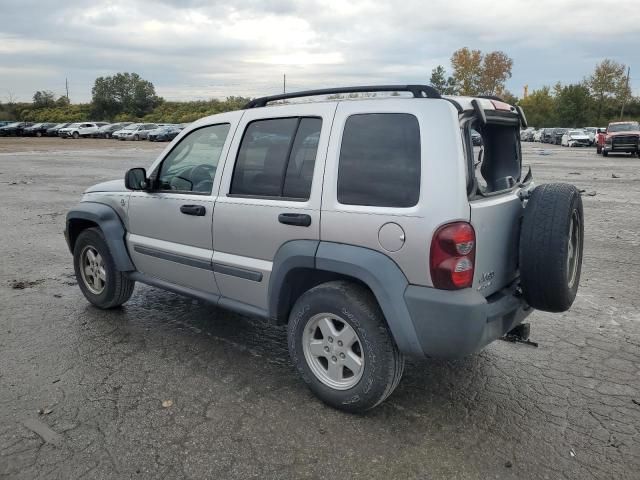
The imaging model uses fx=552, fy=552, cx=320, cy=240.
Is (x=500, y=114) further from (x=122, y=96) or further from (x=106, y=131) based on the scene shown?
(x=122, y=96)

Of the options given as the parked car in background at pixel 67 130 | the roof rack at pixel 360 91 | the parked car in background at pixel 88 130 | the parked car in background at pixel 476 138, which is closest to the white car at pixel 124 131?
the parked car in background at pixel 88 130

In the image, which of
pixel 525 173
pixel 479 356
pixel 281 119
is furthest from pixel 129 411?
pixel 525 173

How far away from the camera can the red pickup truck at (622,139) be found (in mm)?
29469

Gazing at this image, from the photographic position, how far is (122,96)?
297ft

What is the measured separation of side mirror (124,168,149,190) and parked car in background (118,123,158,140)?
48.6 m

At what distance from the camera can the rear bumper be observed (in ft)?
9.50

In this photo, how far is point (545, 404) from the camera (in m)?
3.46

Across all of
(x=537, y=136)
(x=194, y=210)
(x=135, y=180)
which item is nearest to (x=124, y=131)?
(x=537, y=136)

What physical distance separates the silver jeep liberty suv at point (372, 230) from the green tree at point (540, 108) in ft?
285

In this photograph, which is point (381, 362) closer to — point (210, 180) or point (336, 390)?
point (336, 390)

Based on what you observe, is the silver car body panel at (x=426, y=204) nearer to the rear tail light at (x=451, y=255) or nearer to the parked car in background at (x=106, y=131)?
the rear tail light at (x=451, y=255)

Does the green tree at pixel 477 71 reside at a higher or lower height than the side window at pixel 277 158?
higher

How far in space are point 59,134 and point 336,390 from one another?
62234mm

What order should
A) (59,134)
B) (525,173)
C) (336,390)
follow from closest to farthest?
(336,390), (525,173), (59,134)
